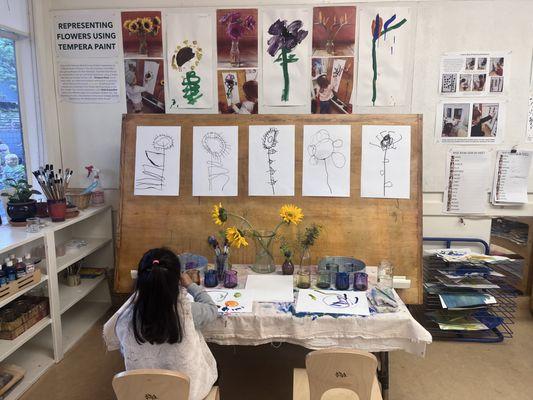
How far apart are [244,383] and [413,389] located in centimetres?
89

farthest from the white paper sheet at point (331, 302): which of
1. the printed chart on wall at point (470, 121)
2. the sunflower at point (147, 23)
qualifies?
the sunflower at point (147, 23)

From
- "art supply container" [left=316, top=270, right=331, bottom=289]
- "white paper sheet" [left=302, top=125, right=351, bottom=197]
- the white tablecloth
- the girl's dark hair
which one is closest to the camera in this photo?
the girl's dark hair

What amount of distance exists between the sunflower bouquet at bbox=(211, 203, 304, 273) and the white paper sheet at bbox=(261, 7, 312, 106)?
0.79 meters

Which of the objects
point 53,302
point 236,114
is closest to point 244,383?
point 53,302

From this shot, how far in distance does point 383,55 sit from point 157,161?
5.06ft

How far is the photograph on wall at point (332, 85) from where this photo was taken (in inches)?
99.8

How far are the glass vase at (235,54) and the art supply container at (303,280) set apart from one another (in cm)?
141

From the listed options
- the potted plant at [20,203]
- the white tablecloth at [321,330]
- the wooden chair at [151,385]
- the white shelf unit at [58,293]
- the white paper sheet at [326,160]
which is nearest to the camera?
the wooden chair at [151,385]

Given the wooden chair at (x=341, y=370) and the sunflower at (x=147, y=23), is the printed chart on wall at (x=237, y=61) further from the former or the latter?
the wooden chair at (x=341, y=370)

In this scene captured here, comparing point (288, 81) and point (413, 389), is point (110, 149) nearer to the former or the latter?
point (288, 81)

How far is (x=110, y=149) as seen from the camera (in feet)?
9.14

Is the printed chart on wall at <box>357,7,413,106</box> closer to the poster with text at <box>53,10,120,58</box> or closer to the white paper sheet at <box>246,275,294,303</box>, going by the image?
the white paper sheet at <box>246,275,294,303</box>

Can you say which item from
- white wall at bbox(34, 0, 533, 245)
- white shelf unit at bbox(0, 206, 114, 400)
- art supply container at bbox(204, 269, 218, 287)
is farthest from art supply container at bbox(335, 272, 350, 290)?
white shelf unit at bbox(0, 206, 114, 400)

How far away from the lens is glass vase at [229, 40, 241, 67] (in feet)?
8.43
